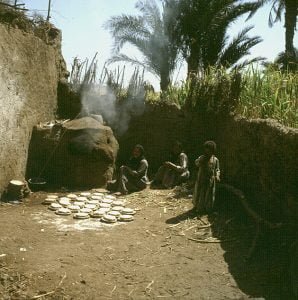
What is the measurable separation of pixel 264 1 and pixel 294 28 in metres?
1.49

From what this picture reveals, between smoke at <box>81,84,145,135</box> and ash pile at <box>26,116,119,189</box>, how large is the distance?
1.84 m

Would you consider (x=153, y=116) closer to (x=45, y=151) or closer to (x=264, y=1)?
(x=45, y=151)

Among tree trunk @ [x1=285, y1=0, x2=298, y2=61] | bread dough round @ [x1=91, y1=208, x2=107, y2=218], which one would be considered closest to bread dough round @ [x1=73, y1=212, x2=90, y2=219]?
bread dough round @ [x1=91, y1=208, x2=107, y2=218]

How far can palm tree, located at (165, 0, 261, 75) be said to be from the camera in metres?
13.1

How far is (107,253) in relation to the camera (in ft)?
15.8

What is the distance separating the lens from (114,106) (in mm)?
10203

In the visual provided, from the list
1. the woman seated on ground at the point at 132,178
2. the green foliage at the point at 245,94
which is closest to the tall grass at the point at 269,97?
the green foliage at the point at 245,94

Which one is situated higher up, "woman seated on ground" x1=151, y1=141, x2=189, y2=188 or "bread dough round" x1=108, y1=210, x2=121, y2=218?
"woman seated on ground" x1=151, y1=141, x2=189, y2=188

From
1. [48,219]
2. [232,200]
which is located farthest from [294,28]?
[48,219]

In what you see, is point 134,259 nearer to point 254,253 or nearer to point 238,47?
point 254,253

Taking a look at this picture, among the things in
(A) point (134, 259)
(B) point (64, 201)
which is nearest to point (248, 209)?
(A) point (134, 259)

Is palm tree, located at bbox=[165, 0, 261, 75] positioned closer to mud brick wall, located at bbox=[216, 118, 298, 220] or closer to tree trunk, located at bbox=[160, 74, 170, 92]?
tree trunk, located at bbox=[160, 74, 170, 92]

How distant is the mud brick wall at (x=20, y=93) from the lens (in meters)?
6.64

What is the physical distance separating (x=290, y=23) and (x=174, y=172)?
865 cm
